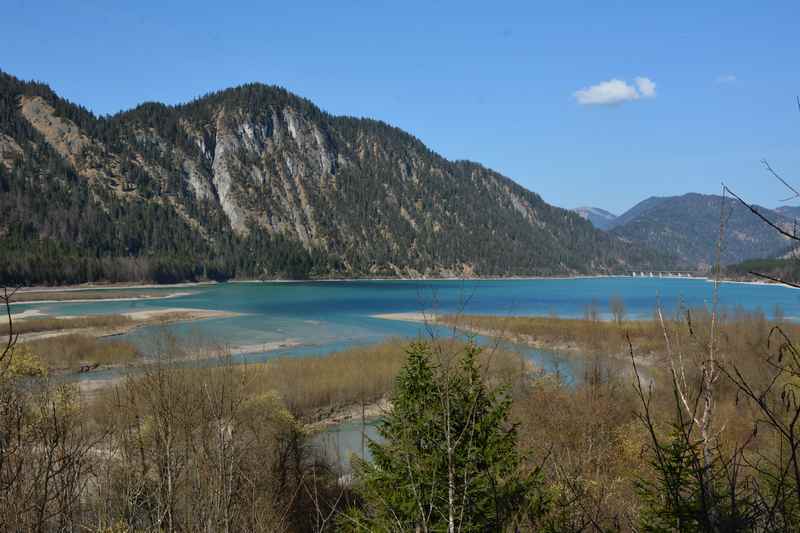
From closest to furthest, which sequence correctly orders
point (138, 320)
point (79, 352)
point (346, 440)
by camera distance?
point (346, 440)
point (79, 352)
point (138, 320)

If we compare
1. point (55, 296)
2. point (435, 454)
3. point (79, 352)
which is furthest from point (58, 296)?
point (435, 454)

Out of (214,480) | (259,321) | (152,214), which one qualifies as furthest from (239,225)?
(214,480)

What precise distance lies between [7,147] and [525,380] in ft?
574

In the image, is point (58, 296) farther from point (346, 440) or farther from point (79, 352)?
point (346, 440)

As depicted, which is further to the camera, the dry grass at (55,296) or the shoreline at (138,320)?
the dry grass at (55,296)

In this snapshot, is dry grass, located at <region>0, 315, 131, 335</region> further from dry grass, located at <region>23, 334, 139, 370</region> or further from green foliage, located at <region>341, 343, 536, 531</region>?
green foliage, located at <region>341, 343, 536, 531</region>

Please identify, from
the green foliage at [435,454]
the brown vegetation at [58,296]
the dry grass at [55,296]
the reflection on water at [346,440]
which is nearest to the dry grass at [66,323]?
the brown vegetation at [58,296]

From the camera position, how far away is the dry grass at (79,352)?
34906 millimetres

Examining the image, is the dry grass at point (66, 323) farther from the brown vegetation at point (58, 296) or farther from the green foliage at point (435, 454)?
the green foliage at point (435, 454)

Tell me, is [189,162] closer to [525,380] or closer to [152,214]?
[152,214]

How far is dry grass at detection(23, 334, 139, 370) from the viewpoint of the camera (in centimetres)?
3491

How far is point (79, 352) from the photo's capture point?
3719cm

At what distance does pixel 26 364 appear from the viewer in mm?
17250

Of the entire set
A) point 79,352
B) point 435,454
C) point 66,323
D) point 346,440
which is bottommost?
point 346,440
